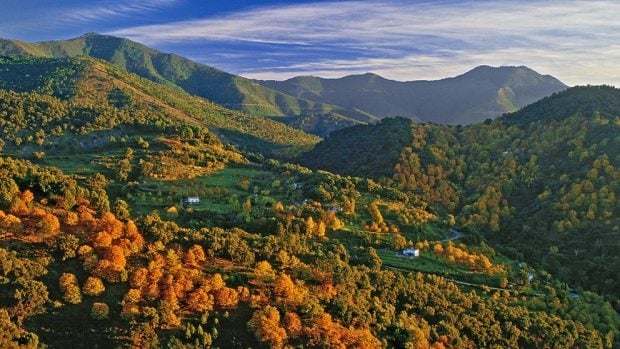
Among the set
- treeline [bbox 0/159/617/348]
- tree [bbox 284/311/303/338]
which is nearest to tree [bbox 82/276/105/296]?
treeline [bbox 0/159/617/348]

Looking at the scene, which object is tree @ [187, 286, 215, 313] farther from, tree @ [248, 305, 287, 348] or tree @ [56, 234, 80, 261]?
tree @ [56, 234, 80, 261]

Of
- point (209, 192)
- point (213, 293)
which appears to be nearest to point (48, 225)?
point (213, 293)

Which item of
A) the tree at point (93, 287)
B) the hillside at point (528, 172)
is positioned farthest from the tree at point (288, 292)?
the hillside at point (528, 172)

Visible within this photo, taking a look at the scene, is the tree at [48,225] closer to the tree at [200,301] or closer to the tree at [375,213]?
the tree at [200,301]

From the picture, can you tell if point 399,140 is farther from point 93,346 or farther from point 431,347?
point 93,346

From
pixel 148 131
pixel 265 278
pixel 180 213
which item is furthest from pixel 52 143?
pixel 265 278

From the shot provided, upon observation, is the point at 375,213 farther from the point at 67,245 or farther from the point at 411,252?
the point at 67,245

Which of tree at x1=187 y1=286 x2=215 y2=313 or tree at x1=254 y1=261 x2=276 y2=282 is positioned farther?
tree at x1=254 y1=261 x2=276 y2=282
